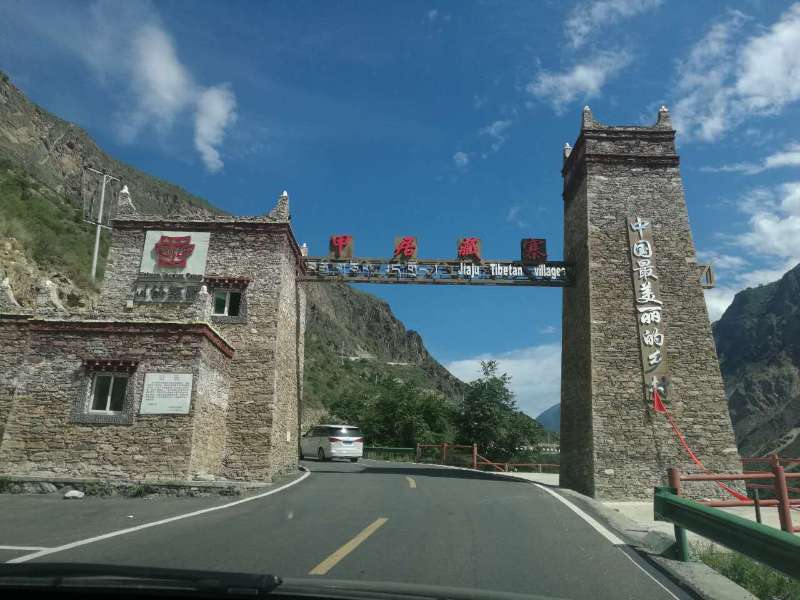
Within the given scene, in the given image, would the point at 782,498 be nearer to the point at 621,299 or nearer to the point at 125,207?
the point at 621,299

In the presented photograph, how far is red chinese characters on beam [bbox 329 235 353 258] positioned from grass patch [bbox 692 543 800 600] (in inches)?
634

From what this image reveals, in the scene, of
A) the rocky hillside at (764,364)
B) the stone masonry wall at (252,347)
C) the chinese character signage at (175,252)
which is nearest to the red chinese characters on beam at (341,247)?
the stone masonry wall at (252,347)

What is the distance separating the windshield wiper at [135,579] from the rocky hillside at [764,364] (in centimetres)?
9837

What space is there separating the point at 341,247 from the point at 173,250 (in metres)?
5.78

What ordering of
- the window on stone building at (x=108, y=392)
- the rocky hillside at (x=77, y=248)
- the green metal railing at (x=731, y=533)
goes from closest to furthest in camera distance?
the green metal railing at (x=731, y=533) < the window on stone building at (x=108, y=392) < the rocky hillside at (x=77, y=248)

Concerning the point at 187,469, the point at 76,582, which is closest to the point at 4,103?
the point at 187,469

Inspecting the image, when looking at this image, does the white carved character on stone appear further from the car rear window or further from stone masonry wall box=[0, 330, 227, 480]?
the car rear window

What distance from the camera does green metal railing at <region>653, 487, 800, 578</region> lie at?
13.4 ft

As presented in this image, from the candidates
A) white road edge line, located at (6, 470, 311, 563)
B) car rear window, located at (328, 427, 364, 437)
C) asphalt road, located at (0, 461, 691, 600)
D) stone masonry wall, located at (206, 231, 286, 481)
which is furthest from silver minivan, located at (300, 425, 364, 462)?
asphalt road, located at (0, 461, 691, 600)

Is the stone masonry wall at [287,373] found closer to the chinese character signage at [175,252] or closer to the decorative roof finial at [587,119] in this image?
the chinese character signage at [175,252]

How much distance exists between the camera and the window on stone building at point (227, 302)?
19.0 m

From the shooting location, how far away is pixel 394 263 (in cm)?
2081

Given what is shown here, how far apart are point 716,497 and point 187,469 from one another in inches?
585

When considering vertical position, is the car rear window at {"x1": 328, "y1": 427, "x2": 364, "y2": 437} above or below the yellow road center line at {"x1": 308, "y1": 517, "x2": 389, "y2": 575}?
above
